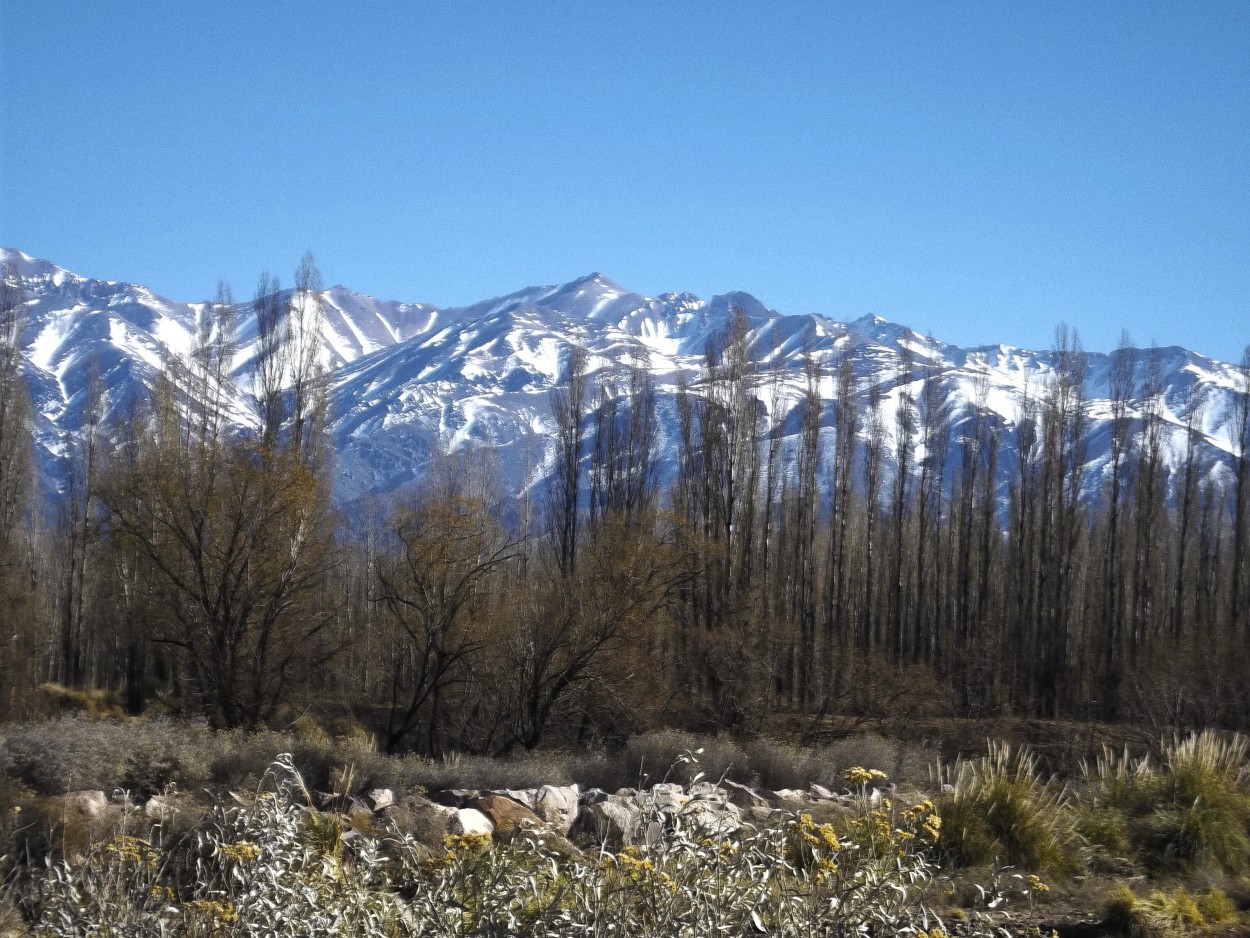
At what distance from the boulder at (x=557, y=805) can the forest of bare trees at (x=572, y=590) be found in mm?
12762

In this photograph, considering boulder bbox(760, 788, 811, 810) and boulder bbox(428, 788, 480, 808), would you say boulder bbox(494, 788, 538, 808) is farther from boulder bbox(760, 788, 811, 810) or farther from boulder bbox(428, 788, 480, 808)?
boulder bbox(760, 788, 811, 810)

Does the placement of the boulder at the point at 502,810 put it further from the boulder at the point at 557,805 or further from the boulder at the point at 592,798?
the boulder at the point at 592,798

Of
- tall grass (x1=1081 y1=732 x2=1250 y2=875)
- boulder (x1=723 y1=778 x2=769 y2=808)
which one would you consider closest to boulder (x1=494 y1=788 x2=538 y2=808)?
boulder (x1=723 y1=778 x2=769 y2=808)

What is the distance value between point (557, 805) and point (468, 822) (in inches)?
82.1

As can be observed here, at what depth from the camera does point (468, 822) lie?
10.7 metres

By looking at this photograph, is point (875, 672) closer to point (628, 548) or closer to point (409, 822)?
point (628, 548)

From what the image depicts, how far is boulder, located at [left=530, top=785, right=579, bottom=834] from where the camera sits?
39.8ft

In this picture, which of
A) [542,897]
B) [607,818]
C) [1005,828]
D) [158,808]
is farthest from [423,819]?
[542,897]

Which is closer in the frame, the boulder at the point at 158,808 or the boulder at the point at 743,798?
the boulder at the point at 158,808

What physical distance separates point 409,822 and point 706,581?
74.6 ft

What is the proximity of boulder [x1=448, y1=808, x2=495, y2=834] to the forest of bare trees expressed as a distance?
14534mm

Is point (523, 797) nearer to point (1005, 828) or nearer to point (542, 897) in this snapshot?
point (1005, 828)

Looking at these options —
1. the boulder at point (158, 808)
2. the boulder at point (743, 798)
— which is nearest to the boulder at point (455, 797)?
the boulder at point (743, 798)

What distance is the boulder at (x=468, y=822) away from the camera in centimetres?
1032
